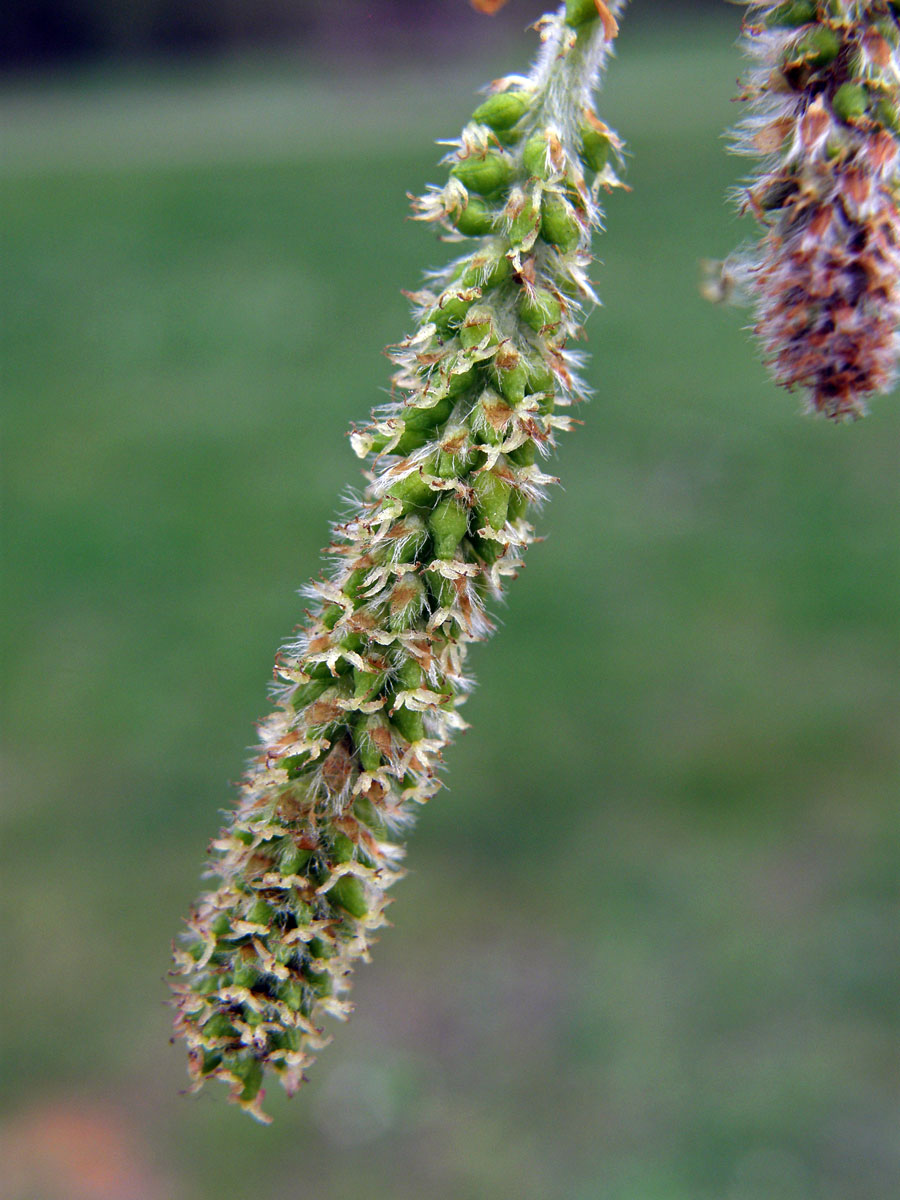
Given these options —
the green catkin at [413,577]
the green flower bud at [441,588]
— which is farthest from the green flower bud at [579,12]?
the green flower bud at [441,588]

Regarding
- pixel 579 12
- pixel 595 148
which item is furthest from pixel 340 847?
pixel 579 12

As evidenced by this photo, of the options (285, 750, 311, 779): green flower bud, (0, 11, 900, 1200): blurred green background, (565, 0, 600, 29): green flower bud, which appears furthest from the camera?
(0, 11, 900, 1200): blurred green background

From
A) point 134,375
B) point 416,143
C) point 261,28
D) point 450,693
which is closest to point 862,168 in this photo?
point 450,693

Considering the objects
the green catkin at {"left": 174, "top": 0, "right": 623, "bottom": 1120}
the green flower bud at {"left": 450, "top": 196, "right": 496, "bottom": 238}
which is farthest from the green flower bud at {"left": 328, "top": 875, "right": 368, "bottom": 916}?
the green flower bud at {"left": 450, "top": 196, "right": 496, "bottom": 238}

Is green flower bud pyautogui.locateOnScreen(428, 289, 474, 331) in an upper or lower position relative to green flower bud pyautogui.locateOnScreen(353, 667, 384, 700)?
upper

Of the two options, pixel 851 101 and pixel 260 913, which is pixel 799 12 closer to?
pixel 851 101

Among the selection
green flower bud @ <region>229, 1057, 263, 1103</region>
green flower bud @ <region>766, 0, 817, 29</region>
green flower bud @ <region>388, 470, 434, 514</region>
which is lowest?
green flower bud @ <region>229, 1057, 263, 1103</region>

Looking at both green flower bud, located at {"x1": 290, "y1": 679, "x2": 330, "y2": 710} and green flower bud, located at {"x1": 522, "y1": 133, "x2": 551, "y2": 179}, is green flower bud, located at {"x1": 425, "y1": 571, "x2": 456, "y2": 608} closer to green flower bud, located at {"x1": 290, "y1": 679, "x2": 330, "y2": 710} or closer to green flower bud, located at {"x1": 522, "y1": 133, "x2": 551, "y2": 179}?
green flower bud, located at {"x1": 290, "y1": 679, "x2": 330, "y2": 710}

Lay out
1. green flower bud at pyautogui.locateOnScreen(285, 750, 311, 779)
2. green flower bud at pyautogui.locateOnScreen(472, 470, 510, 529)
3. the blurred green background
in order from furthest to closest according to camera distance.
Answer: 1. the blurred green background
2. green flower bud at pyautogui.locateOnScreen(285, 750, 311, 779)
3. green flower bud at pyautogui.locateOnScreen(472, 470, 510, 529)
